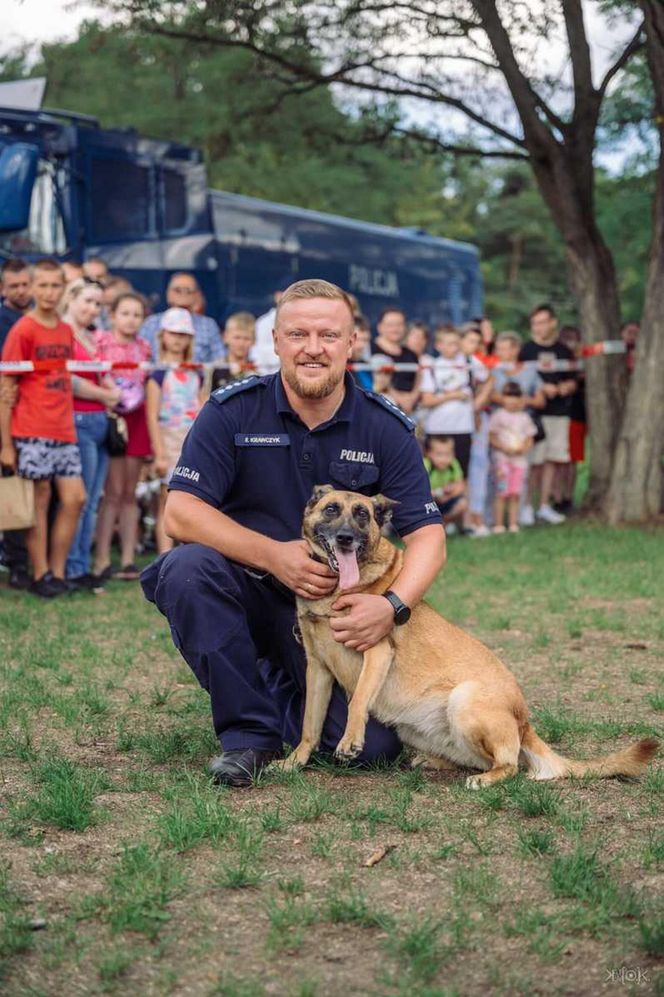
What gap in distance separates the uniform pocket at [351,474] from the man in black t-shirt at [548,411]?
8.91 m

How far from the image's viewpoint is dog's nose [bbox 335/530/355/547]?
431cm

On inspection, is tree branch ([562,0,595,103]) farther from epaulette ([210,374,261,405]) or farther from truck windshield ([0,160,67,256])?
epaulette ([210,374,261,405])

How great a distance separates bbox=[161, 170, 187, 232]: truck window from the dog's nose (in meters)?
10.0

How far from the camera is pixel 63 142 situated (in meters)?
12.3

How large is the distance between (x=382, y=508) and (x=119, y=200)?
31.0ft

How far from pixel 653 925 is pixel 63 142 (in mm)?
10820

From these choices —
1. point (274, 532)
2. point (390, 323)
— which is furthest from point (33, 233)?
point (274, 532)

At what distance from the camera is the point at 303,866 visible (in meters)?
3.60

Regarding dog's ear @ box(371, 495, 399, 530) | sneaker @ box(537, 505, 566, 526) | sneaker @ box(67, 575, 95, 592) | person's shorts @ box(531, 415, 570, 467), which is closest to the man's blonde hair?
dog's ear @ box(371, 495, 399, 530)

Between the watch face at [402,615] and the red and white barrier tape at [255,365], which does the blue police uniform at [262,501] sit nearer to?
the watch face at [402,615]

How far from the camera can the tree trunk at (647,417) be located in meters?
12.9

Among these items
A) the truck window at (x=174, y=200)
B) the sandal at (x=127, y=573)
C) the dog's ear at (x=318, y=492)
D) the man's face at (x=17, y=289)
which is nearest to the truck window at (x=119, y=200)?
the truck window at (x=174, y=200)

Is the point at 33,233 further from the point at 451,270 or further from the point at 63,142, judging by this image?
the point at 451,270

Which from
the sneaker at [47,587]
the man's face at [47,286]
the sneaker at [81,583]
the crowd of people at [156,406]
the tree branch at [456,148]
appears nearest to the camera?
the man's face at [47,286]
